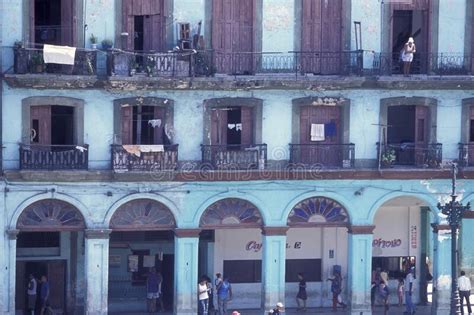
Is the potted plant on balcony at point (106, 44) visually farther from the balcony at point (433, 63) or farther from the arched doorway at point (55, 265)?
the balcony at point (433, 63)

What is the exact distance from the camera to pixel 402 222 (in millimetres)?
45500

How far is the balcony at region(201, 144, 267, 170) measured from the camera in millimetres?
40719

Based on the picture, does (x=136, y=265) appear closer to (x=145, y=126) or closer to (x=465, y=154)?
(x=145, y=126)

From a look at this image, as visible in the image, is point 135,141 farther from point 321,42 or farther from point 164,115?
point 321,42

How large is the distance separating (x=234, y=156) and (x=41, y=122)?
21.1 feet

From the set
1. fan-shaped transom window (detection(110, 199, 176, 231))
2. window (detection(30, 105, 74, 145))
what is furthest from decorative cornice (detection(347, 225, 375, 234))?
window (detection(30, 105, 74, 145))

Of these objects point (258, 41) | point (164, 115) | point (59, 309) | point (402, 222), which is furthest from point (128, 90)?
point (402, 222)

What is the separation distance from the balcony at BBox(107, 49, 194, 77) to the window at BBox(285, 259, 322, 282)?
8.68 m

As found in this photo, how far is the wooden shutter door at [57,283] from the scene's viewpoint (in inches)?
1679

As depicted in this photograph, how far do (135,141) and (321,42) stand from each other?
708 centimetres

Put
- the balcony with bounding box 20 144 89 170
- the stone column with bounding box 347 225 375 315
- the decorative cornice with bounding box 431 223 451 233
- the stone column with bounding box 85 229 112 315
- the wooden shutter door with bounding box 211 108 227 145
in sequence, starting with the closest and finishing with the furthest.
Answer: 1. the balcony with bounding box 20 144 89 170
2. the stone column with bounding box 85 229 112 315
3. the wooden shutter door with bounding box 211 108 227 145
4. the stone column with bounding box 347 225 375 315
5. the decorative cornice with bounding box 431 223 451 233

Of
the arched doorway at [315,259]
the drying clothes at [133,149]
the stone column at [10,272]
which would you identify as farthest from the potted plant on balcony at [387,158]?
the stone column at [10,272]

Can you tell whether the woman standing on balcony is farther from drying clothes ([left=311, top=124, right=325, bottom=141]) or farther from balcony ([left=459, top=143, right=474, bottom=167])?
drying clothes ([left=311, top=124, right=325, bottom=141])

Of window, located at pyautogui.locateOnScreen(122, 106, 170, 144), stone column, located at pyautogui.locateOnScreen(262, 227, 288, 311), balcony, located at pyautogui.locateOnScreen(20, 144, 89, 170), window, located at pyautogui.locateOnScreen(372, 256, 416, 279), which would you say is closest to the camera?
balcony, located at pyautogui.locateOnScreen(20, 144, 89, 170)
